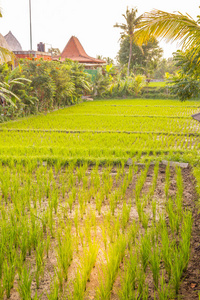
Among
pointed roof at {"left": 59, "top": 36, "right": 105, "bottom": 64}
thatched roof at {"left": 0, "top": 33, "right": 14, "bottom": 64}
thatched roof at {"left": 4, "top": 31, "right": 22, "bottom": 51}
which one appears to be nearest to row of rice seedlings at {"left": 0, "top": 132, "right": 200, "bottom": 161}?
thatched roof at {"left": 0, "top": 33, "right": 14, "bottom": 64}

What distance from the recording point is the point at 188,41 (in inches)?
148

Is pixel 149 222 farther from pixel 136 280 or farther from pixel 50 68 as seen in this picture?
pixel 50 68

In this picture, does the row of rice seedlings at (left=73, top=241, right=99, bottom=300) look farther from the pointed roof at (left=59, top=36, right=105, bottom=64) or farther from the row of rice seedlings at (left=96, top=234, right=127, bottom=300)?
the pointed roof at (left=59, top=36, right=105, bottom=64)

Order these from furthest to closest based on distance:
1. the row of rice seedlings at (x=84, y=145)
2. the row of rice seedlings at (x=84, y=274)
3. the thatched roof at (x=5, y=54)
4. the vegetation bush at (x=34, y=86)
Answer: the vegetation bush at (x=34, y=86) → the thatched roof at (x=5, y=54) → the row of rice seedlings at (x=84, y=145) → the row of rice seedlings at (x=84, y=274)

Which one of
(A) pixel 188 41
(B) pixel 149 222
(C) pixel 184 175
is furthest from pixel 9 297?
(A) pixel 188 41

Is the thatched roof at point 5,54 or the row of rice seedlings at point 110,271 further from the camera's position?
the thatched roof at point 5,54

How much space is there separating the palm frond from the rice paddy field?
5.26 ft

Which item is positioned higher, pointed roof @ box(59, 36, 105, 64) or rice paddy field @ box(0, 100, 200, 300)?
pointed roof @ box(59, 36, 105, 64)

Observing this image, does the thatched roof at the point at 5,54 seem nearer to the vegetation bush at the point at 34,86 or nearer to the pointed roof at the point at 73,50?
the vegetation bush at the point at 34,86

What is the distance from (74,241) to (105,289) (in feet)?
2.02

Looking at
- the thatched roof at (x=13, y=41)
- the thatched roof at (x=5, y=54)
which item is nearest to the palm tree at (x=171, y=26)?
the thatched roof at (x=5, y=54)

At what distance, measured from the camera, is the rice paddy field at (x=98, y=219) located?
154 cm

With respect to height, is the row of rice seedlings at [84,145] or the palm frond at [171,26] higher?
the palm frond at [171,26]

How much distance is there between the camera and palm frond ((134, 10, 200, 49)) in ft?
12.0
